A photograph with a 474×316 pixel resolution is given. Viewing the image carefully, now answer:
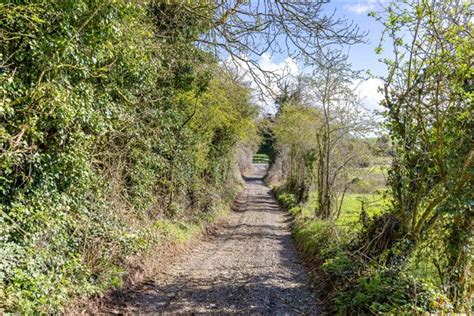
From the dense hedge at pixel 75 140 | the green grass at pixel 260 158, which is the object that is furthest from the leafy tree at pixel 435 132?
the green grass at pixel 260 158

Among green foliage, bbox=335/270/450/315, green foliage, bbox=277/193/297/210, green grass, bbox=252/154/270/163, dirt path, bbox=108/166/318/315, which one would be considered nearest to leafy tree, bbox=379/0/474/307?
green foliage, bbox=335/270/450/315

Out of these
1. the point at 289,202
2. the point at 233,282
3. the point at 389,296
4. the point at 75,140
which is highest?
the point at 75,140

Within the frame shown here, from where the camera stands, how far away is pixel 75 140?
5.32m

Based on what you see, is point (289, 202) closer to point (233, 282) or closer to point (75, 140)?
point (233, 282)

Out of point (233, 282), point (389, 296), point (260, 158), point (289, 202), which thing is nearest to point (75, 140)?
point (233, 282)

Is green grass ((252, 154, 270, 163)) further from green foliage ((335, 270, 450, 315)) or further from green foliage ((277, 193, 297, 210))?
green foliage ((335, 270, 450, 315))

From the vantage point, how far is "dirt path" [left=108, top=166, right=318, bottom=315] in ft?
19.6

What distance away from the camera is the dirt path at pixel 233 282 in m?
5.97

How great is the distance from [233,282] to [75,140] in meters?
4.30

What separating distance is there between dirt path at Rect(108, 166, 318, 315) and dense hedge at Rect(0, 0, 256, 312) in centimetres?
93

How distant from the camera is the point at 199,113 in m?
12.9

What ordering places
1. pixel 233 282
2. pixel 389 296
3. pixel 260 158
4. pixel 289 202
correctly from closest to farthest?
pixel 389 296
pixel 233 282
pixel 289 202
pixel 260 158

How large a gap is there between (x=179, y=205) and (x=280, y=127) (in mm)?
11642

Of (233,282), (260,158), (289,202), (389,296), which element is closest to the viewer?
(389,296)
